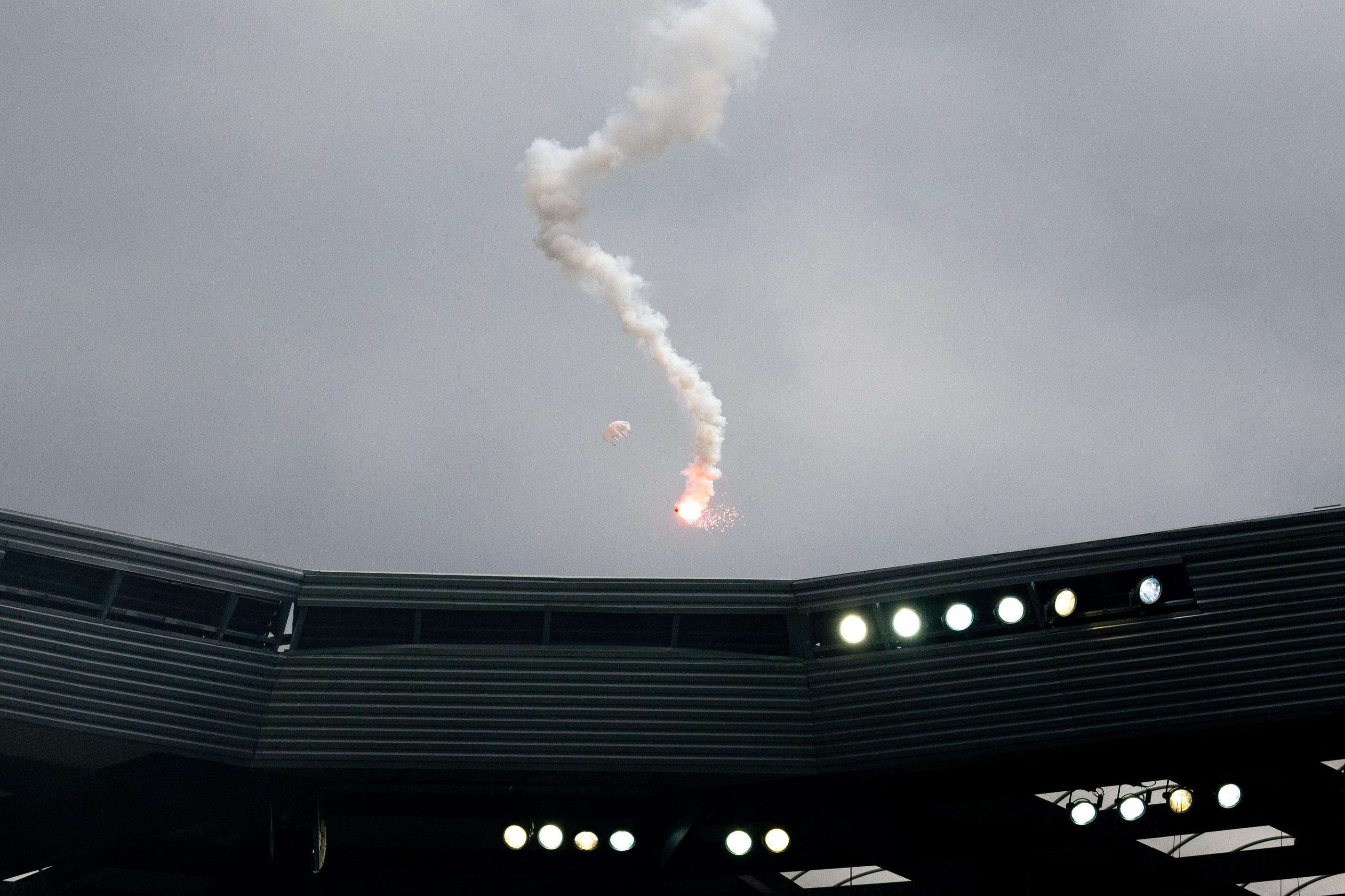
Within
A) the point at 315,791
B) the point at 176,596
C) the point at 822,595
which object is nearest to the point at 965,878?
the point at 822,595

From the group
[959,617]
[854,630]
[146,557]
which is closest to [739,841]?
[854,630]

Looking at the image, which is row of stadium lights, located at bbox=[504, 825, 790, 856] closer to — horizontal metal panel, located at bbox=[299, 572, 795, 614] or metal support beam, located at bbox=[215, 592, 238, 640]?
horizontal metal panel, located at bbox=[299, 572, 795, 614]

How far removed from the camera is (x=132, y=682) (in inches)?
621

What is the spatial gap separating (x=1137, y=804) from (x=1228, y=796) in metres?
1.19

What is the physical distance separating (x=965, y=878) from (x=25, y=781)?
13.7 m

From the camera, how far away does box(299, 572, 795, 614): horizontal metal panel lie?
16875 millimetres

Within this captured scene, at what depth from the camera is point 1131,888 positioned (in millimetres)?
17938

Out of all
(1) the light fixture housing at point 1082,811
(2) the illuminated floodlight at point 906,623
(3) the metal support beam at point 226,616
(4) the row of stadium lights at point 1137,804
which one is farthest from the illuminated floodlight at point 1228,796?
(3) the metal support beam at point 226,616

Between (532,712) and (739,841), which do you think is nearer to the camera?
(532,712)

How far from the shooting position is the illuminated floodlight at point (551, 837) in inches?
715

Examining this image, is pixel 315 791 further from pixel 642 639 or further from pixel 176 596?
pixel 642 639

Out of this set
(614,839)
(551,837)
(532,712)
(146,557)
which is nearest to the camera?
(146,557)

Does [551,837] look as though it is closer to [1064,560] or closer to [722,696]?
[722,696]

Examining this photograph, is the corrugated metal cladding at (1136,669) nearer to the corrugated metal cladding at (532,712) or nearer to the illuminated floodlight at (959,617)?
the illuminated floodlight at (959,617)
